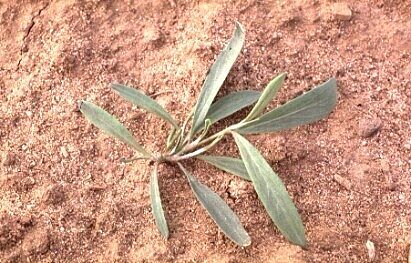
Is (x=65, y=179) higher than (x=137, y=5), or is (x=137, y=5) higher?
(x=137, y=5)

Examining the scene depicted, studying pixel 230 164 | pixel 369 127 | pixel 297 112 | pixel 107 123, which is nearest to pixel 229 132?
pixel 230 164

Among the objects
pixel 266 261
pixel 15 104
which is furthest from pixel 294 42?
pixel 15 104

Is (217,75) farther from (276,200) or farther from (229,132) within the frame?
(276,200)

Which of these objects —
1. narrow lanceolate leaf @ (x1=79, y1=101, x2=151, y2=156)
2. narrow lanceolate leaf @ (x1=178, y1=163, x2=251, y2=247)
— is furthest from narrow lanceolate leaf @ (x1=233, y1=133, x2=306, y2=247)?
narrow lanceolate leaf @ (x1=79, y1=101, x2=151, y2=156)

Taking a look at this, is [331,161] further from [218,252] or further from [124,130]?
[124,130]

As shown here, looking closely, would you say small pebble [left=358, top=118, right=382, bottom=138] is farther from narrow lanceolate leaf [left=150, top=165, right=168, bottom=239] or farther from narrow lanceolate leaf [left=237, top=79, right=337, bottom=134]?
narrow lanceolate leaf [left=150, top=165, right=168, bottom=239]

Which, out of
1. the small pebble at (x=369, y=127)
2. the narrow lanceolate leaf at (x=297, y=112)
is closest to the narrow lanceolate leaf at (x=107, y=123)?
the narrow lanceolate leaf at (x=297, y=112)

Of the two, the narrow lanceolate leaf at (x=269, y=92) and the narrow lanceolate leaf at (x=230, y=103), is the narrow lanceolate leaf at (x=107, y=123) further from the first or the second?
the narrow lanceolate leaf at (x=269, y=92)
